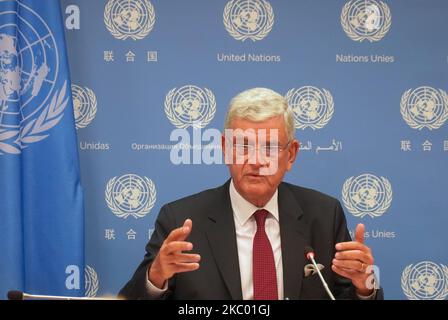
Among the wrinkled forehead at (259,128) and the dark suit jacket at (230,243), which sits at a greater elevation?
the wrinkled forehead at (259,128)

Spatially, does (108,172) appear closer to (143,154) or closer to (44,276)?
(143,154)

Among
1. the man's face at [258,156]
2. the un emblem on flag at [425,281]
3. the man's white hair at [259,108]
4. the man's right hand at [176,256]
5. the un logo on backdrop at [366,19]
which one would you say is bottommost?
the un emblem on flag at [425,281]

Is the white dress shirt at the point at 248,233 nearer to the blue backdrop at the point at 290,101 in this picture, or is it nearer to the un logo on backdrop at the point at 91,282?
the blue backdrop at the point at 290,101

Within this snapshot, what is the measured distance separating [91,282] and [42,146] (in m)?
1.00

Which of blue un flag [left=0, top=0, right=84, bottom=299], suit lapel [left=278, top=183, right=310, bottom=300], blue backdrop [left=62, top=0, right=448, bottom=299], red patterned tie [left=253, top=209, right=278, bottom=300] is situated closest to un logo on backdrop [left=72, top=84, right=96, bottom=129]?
blue backdrop [left=62, top=0, right=448, bottom=299]

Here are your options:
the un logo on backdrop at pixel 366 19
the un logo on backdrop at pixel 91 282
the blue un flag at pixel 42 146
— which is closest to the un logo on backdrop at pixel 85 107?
the blue un flag at pixel 42 146

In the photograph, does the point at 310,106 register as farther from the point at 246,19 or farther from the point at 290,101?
the point at 246,19

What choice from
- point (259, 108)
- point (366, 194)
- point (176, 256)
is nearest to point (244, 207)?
point (259, 108)

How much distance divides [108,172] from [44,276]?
2.61 ft

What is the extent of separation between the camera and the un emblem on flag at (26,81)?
336 cm

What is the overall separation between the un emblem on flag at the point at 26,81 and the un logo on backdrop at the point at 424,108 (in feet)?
7.60

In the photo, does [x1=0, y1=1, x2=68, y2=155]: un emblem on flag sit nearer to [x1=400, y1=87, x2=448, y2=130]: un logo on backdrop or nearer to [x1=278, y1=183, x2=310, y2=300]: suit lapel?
[x1=278, y1=183, x2=310, y2=300]: suit lapel

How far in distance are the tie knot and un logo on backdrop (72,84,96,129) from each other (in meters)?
1.63
